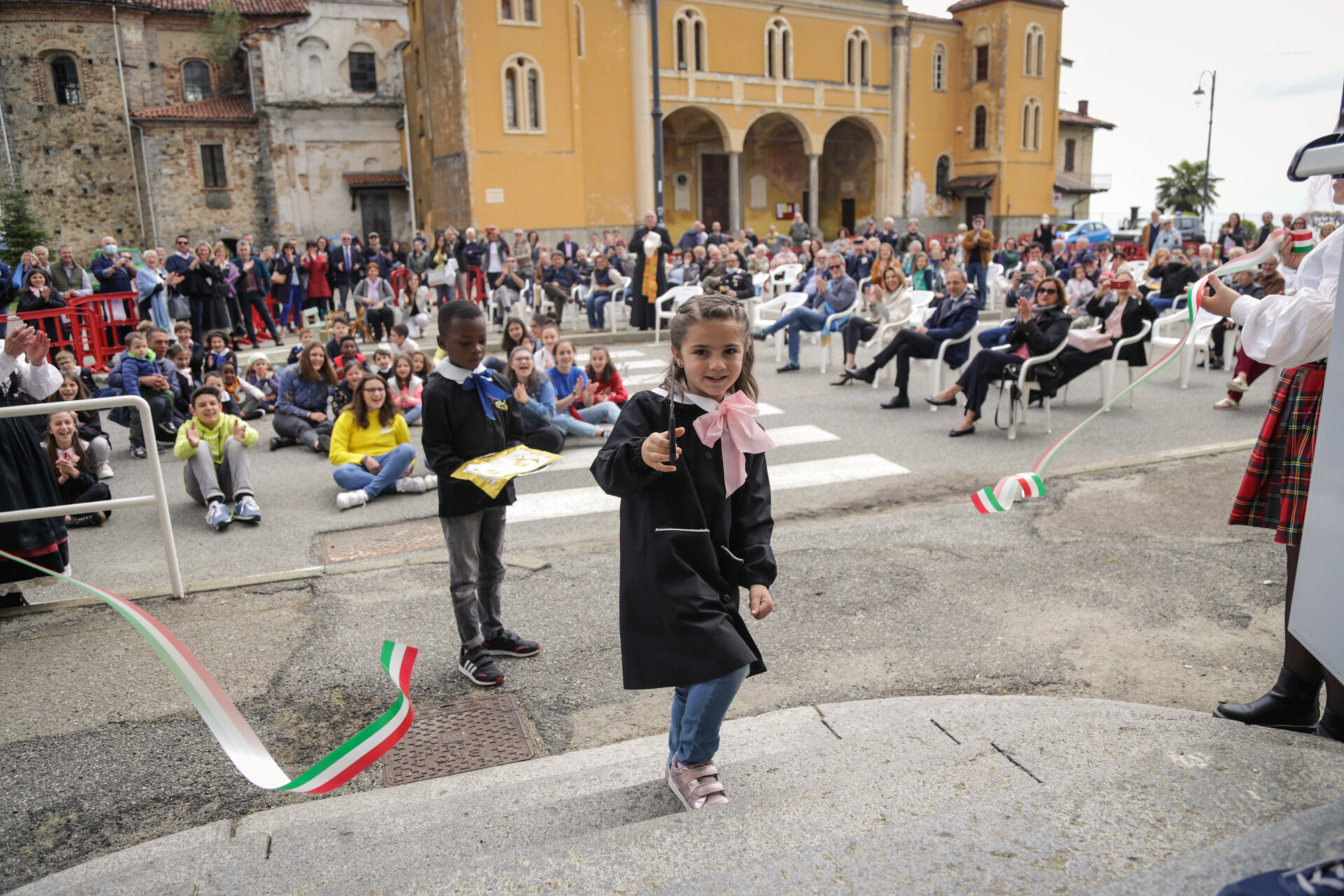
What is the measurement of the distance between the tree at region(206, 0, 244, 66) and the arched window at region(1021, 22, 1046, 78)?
33975mm

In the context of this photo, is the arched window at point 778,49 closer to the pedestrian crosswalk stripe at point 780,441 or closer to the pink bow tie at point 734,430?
the pedestrian crosswalk stripe at point 780,441

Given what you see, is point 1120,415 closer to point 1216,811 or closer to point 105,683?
point 1216,811

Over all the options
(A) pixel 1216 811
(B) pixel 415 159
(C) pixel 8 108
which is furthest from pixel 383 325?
(C) pixel 8 108

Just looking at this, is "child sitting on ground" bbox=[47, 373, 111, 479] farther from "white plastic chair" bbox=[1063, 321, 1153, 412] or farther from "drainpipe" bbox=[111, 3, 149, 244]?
"drainpipe" bbox=[111, 3, 149, 244]

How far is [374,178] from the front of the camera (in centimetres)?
3594

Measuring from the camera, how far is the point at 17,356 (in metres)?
4.82

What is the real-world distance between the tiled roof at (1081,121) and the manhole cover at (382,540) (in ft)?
196

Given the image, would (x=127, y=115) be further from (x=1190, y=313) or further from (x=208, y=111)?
(x=1190, y=313)

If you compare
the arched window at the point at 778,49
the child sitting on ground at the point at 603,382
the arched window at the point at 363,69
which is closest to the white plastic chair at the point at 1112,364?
the child sitting on ground at the point at 603,382

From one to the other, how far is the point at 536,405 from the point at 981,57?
41.8 metres

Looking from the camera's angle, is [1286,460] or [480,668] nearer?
[1286,460]

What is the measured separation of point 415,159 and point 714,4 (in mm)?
12915

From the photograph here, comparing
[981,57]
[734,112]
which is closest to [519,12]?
[734,112]

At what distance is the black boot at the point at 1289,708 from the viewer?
10.4 feet
